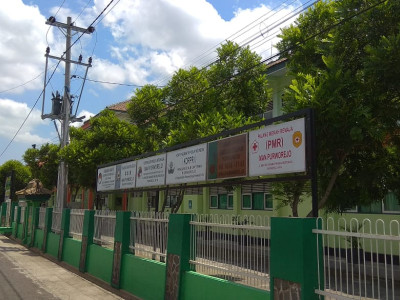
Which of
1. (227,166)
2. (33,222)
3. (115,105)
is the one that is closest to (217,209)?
(33,222)

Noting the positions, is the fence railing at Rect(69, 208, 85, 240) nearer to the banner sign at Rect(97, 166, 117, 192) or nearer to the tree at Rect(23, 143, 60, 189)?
the banner sign at Rect(97, 166, 117, 192)

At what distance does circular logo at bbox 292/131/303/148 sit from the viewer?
593 cm

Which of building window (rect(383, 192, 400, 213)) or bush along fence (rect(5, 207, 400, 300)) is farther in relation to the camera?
building window (rect(383, 192, 400, 213))

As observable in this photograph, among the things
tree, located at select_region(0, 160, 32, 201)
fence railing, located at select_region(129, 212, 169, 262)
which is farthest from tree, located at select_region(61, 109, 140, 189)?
tree, located at select_region(0, 160, 32, 201)

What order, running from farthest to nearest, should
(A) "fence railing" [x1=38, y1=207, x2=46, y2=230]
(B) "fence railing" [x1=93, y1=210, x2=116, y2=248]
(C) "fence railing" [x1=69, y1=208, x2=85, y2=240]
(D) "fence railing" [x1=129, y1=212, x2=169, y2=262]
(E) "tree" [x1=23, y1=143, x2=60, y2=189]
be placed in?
(E) "tree" [x1=23, y1=143, x2=60, y2=189], (A) "fence railing" [x1=38, y1=207, x2=46, y2=230], (C) "fence railing" [x1=69, y1=208, x2=85, y2=240], (B) "fence railing" [x1=93, y1=210, x2=116, y2=248], (D) "fence railing" [x1=129, y1=212, x2=169, y2=262]

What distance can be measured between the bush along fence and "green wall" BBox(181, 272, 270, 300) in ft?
0.04

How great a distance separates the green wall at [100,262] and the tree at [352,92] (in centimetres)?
519

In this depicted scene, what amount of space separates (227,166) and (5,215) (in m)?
26.1

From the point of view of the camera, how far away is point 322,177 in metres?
8.22

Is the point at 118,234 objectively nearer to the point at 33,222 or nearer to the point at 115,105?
the point at 33,222

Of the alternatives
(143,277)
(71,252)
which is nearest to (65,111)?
(71,252)

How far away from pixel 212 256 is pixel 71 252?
7.69m

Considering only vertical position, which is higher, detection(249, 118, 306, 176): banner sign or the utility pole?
the utility pole

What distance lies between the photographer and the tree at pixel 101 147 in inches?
612
